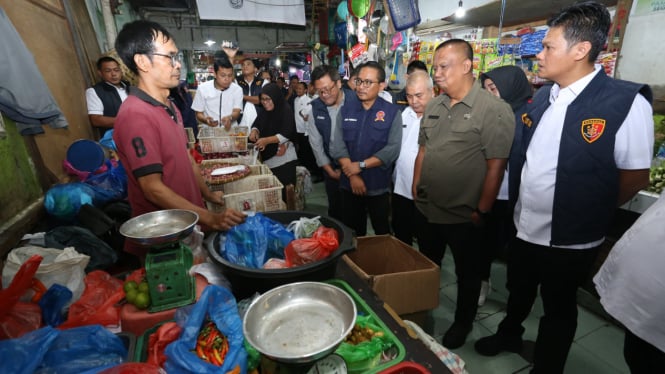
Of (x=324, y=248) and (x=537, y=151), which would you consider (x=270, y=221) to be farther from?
(x=537, y=151)

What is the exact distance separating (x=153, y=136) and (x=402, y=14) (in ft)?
13.9

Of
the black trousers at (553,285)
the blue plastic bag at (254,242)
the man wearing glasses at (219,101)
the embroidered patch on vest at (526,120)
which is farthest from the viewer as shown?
the man wearing glasses at (219,101)

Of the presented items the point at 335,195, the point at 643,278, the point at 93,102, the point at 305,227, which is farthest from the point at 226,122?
the point at 643,278

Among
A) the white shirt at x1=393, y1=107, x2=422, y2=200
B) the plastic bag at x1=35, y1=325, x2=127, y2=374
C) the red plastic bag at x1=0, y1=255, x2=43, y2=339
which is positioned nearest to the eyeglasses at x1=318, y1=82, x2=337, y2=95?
the white shirt at x1=393, y1=107, x2=422, y2=200

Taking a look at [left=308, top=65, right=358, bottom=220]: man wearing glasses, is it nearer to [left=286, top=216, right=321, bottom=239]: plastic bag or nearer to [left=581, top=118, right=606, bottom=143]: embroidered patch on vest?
[left=286, top=216, right=321, bottom=239]: plastic bag

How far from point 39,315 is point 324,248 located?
1.11 meters

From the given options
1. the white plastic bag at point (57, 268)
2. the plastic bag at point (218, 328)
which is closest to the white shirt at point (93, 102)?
the white plastic bag at point (57, 268)

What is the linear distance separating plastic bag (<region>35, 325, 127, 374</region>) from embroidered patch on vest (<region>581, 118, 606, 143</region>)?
2.02 m

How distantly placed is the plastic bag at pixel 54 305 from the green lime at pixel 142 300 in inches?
15.9

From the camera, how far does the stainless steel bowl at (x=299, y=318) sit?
2.68ft

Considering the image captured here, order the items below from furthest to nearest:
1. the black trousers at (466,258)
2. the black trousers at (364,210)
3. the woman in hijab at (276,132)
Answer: the woman in hijab at (276,132) → the black trousers at (364,210) → the black trousers at (466,258)

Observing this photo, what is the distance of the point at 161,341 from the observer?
3.10 feet

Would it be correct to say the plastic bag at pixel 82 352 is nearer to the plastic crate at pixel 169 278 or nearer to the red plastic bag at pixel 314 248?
the plastic crate at pixel 169 278

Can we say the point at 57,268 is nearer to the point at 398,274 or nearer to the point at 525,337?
the point at 398,274
